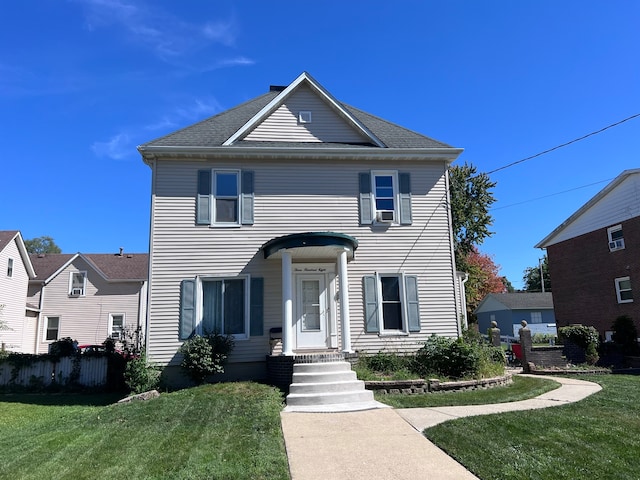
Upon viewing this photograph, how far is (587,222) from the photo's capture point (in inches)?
900

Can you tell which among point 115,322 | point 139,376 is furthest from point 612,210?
point 115,322

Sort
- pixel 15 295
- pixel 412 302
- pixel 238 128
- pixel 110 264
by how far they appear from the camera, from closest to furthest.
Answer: pixel 412 302, pixel 238 128, pixel 15 295, pixel 110 264

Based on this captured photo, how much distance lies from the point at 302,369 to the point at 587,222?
19.7 meters

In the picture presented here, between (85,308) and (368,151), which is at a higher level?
(368,151)

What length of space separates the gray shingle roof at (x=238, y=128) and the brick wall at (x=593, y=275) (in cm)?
1275

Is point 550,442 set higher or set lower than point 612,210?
lower

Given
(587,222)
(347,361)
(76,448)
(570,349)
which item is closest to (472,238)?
(587,222)

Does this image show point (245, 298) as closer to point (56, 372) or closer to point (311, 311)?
point (311, 311)

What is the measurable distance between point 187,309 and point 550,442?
859 cm

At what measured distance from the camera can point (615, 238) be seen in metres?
21.1

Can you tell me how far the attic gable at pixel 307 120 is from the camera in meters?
13.0

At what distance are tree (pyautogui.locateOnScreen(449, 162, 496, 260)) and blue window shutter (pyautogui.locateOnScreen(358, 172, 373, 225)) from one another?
16.3 metres

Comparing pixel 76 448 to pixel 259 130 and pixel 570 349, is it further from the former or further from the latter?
pixel 570 349

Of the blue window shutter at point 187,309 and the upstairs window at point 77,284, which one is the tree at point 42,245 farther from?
the blue window shutter at point 187,309
